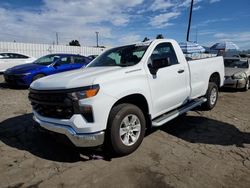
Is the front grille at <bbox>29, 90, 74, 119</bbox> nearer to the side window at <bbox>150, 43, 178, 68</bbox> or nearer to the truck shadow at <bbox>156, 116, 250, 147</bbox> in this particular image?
the side window at <bbox>150, 43, 178, 68</bbox>

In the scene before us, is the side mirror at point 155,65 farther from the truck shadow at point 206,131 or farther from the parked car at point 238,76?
the parked car at point 238,76

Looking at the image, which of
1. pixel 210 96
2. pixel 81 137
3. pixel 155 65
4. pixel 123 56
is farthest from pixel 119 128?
pixel 210 96

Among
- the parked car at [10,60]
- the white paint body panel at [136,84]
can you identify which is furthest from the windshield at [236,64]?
the parked car at [10,60]

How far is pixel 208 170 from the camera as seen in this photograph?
342 centimetres

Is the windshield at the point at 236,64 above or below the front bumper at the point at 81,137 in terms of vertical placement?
above

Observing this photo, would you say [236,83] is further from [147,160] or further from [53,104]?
[53,104]

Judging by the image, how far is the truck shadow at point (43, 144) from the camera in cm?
382

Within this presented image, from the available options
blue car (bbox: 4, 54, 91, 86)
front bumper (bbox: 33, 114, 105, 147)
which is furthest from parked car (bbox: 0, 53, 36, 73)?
front bumper (bbox: 33, 114, 105, 147)

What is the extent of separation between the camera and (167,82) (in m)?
4.57

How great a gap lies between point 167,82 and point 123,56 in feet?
3.46

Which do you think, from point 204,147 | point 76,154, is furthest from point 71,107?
point 204,147

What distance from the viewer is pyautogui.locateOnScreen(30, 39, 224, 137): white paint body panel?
11.1ft

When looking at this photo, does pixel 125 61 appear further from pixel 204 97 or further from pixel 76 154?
pixel 204 97

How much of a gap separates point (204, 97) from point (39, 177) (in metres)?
4.59
